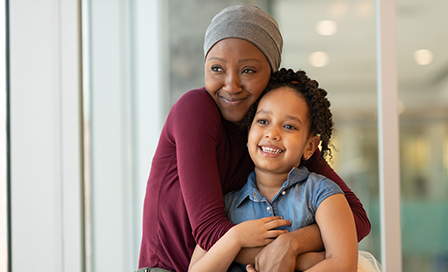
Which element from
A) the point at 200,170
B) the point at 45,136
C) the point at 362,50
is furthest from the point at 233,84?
A: the point at 362,50

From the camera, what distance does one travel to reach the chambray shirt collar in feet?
3.81

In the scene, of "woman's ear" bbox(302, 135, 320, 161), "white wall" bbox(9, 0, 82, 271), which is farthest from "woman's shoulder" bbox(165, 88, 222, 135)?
"white wall" bbox(9, 0, 82, 271)

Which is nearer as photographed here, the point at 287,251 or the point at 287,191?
the point at 287,251

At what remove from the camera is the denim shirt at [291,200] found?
112cm

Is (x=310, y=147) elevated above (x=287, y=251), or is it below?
above

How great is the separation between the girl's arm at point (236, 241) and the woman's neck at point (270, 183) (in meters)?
0.12

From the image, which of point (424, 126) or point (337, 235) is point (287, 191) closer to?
point (337, 235)

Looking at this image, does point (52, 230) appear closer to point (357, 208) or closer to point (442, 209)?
point (357, 208)

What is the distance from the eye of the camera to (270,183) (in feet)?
3.96

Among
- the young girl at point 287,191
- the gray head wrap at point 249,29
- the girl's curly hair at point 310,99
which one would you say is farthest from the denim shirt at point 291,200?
the gray head wrap at point 249,29

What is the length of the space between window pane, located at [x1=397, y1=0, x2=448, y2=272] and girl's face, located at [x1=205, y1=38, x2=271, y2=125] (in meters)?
1.29

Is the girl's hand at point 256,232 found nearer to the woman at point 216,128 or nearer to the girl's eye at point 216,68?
the woman at point 216,128

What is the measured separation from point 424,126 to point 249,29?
141 cm

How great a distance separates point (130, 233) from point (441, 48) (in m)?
1.83
